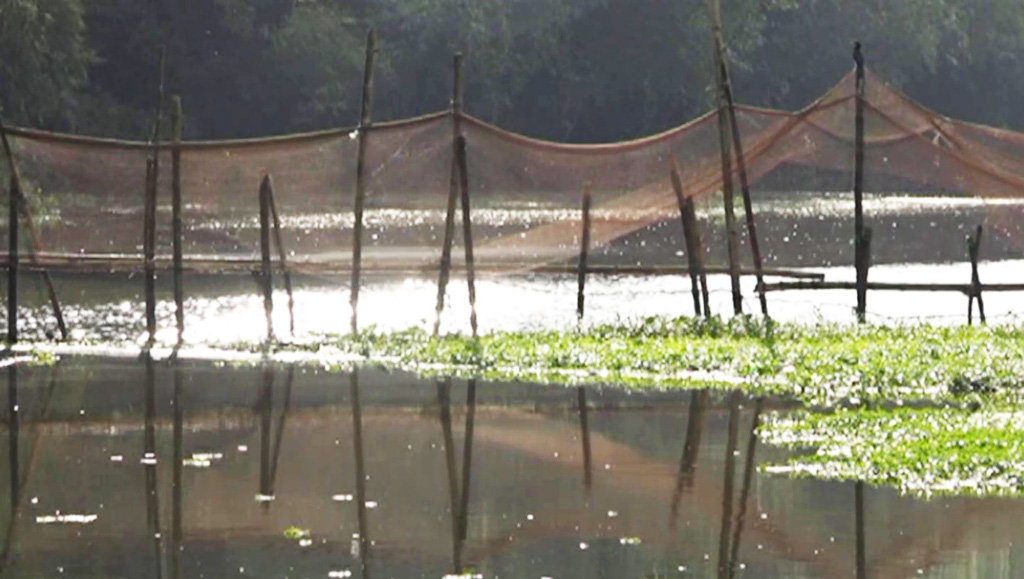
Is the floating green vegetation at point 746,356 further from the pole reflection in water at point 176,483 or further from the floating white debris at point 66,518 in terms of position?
the floating white debris at point 66,518

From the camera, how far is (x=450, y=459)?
1582 cm

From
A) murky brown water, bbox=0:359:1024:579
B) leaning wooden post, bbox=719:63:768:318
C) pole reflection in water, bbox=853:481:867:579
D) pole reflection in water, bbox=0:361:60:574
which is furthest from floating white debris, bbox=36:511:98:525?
leaning wooden post, bbox=719:63:768:318

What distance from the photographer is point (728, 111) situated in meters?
24.0

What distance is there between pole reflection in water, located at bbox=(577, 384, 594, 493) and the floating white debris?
→ 2.92 meters

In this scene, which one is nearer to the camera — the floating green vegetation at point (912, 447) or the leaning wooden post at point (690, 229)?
the floating green vegetation at point (912, 447)

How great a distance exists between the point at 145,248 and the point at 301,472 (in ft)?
27.2

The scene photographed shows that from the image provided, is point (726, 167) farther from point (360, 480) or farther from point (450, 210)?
point (360, 480)

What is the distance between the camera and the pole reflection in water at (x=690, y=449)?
1411cm

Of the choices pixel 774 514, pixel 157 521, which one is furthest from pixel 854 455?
pixel 157 521

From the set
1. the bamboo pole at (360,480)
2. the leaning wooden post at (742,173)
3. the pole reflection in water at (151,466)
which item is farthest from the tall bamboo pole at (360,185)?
the leaning wooden post at (742,173)

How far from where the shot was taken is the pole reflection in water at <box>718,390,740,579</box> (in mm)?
12328

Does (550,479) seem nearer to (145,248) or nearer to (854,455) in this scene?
(854,455)

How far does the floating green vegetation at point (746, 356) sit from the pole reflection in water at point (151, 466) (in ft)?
6.99

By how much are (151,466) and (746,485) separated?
3.74 meters
